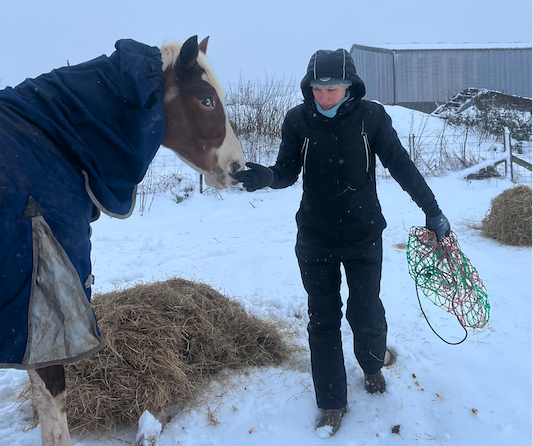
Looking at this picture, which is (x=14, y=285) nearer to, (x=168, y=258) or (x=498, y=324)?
(x=498, y=324)

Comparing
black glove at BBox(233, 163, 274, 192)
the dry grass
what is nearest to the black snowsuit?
black glove at BBox(233, 163, 274, 192)

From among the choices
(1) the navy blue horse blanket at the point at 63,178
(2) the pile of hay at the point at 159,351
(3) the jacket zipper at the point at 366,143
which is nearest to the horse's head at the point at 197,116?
(1) the navy blue horse blanket at the point at 63,178

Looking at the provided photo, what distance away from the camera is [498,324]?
2.85 m

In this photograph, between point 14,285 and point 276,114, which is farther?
point 276,114

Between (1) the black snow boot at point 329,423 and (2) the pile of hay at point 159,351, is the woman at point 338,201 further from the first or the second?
(2) the pile of hay at point 159,351

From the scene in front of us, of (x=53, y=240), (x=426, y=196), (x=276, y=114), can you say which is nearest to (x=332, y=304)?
(x=426, y=196)

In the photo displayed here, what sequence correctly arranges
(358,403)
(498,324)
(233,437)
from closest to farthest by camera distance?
(233,437) < (358,403) < (498,324)

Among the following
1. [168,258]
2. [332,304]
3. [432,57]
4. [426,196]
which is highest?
[432,57]

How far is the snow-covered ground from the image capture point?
1.90 meters

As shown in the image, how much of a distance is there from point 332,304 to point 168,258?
3.24 metres

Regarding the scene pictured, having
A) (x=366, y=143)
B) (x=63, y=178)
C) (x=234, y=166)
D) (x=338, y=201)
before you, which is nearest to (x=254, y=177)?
(x=234, y=166)

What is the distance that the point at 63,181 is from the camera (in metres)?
1.23

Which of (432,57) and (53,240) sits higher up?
(432,57)

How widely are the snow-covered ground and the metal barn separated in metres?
16.5
